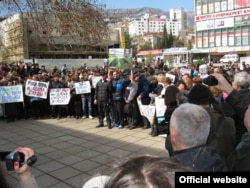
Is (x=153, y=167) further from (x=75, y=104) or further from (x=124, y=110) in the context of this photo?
(x=75, y=104)

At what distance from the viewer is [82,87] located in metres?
11.3

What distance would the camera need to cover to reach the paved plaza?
228 inches

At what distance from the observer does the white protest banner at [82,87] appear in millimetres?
11211

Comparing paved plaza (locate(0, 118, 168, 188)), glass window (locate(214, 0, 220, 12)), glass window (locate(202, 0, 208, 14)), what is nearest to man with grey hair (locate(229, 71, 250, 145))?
paved plaza (locate(0, 118, 168, 188))

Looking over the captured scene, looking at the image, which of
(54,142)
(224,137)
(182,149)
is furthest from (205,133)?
(54,142)

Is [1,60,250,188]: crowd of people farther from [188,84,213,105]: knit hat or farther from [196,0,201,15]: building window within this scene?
[196,0,201,15]: building window

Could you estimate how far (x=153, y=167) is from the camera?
1.14 metres

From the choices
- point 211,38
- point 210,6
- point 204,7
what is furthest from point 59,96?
point 204,7

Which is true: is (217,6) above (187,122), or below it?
above

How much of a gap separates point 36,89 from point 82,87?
1788 mm

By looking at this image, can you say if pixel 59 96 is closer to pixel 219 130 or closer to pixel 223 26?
pixel 219 130

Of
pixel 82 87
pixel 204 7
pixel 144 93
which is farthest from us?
pixel 204 7

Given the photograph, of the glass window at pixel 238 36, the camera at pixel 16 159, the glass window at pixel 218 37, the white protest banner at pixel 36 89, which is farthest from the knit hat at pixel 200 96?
the glass window at pixel 218 37

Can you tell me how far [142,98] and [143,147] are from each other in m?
2.22
